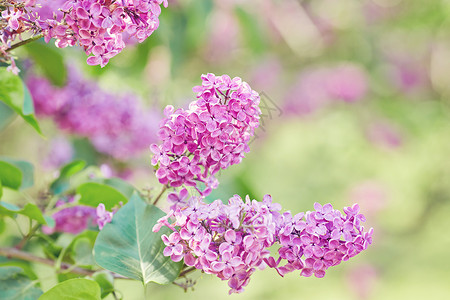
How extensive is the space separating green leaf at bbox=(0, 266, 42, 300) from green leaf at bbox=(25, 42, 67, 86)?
0.55m

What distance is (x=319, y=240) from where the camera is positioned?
660 millimetres

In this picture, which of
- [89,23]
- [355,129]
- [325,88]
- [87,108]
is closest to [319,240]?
[89,23]

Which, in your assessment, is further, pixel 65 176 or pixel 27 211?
pixel 65 176

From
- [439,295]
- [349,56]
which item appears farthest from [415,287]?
[349,56]

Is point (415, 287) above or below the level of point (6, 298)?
above

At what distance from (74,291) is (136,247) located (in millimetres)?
92

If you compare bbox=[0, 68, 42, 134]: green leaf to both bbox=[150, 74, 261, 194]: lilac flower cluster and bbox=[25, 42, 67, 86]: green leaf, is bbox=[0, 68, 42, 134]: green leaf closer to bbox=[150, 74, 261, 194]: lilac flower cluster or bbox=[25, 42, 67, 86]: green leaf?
bbox=[150, 74, 261, 194]: lilac flower cluster

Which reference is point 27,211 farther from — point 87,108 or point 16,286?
point 87,108

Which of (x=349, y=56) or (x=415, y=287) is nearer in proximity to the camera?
(x=349, y=56)

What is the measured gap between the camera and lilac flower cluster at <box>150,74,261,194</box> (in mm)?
682

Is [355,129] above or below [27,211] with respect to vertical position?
above

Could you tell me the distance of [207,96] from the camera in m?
0.69

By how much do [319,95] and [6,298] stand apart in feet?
10.4

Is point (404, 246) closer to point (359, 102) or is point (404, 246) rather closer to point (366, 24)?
point (359, 102)
